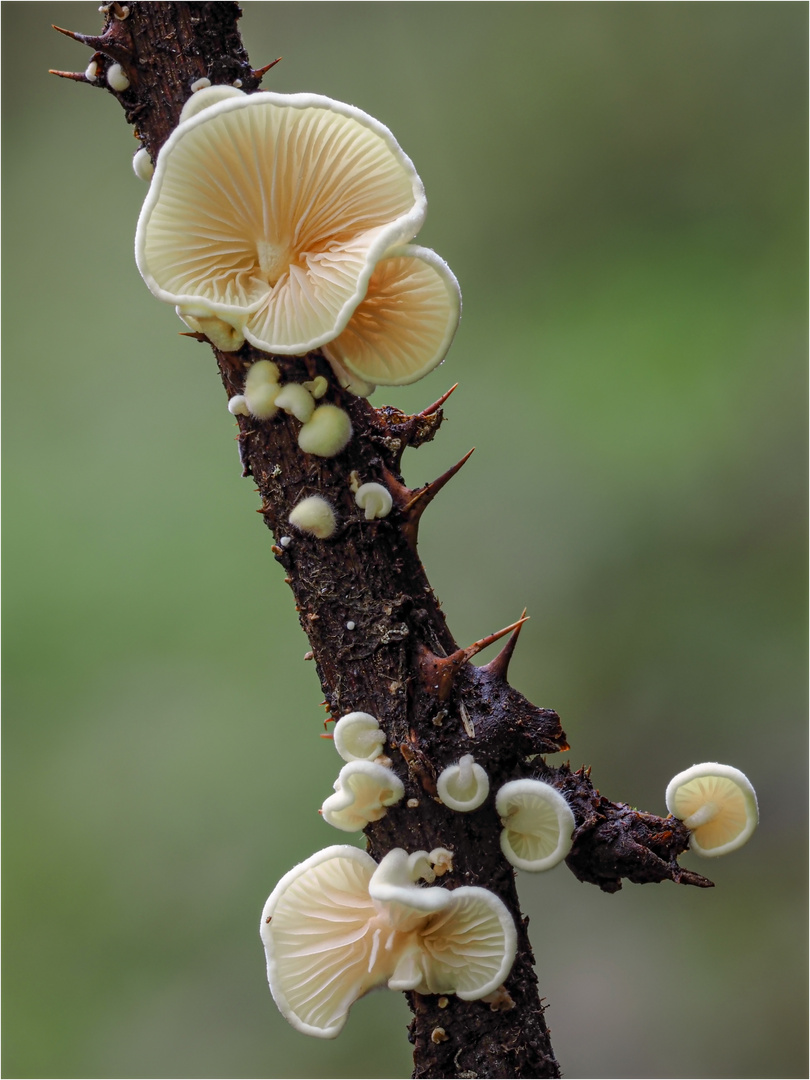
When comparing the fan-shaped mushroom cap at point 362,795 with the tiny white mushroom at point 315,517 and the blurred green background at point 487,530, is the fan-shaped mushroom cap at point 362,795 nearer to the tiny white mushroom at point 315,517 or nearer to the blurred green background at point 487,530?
the tiny white mushroom at point 315,517

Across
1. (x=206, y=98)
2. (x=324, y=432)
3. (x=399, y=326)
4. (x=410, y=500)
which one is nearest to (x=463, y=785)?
(x=410, y=500)

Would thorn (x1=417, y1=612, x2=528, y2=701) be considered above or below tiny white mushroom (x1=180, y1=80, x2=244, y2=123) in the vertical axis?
below

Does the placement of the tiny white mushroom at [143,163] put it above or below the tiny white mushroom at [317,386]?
above

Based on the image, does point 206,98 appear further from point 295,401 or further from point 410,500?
point 410,500

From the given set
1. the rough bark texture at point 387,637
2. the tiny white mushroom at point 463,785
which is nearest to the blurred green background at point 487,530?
the rough bark texture at point 387,637

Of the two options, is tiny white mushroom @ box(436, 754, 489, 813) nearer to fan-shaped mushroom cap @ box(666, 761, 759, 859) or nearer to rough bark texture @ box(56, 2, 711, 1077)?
rough bark texture @ box(56, 2, 711, 1077)

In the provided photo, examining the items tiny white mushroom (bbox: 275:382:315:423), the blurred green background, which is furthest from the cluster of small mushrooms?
the blurred green background
